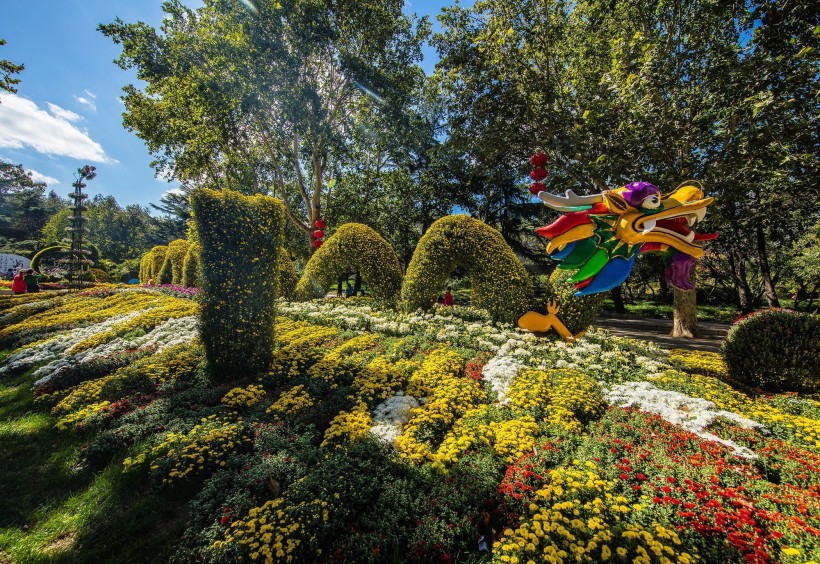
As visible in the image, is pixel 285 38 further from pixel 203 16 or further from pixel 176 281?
pixel 176 281

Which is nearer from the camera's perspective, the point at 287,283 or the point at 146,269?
the point at 287,283

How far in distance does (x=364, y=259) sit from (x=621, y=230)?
672 cm

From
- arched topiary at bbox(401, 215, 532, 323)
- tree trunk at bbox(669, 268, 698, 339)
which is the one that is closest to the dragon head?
arched topiary at bbox(401, 215, 532, 323)

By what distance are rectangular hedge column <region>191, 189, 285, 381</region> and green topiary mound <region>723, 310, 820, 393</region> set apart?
26.7ft

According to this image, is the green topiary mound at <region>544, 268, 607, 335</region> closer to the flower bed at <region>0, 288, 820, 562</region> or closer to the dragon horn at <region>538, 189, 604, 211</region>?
the flower bed at <region>0, 288, 820, 562</region>

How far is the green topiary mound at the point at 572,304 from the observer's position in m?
7.64

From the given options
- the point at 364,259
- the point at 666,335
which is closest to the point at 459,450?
the point at 364,259

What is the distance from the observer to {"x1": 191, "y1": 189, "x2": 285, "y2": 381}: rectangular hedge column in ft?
18.7

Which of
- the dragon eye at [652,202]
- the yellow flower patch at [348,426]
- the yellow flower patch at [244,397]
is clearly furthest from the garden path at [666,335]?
the yellow flower patch at [244,397]

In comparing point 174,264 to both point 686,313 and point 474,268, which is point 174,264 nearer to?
point 474,268

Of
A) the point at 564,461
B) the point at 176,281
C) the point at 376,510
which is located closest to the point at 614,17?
the point at 564,461

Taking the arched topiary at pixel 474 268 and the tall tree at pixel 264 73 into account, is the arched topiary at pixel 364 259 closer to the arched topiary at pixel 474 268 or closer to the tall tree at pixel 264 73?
the arched topiary at pixel 474 268

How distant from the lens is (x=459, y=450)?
366 cm

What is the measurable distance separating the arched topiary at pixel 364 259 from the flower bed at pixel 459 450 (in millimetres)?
3429
